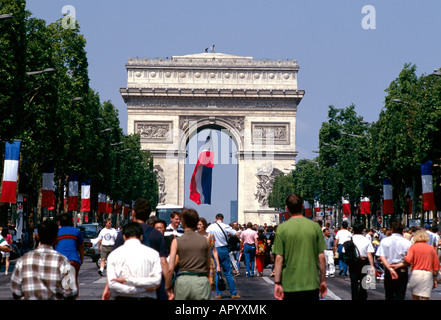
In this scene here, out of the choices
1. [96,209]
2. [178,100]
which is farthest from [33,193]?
[178,100]

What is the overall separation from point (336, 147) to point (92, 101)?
29812 millimetres

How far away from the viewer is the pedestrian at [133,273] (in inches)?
442

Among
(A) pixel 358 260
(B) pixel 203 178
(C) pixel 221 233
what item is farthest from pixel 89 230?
(A) pixel 358 260

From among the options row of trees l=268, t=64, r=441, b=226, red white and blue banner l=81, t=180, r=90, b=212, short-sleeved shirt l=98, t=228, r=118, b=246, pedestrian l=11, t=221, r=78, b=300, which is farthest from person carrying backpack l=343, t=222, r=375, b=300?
red white and blue banner l=81, t=180, r=90, b=212

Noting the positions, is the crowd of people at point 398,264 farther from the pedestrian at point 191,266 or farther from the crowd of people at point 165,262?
the pedestrian at point 191,266

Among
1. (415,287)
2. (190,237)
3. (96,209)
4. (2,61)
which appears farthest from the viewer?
(96,209)

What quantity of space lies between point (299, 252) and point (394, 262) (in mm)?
6503

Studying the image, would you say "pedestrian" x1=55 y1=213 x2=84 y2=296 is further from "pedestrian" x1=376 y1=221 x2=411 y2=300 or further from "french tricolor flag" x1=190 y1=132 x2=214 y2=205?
"french tricolor flag" x1=190 y1=132 x2=214 y2=205

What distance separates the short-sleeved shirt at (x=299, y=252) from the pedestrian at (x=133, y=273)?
1725mm

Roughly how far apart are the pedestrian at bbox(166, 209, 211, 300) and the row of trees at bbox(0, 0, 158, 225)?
96.0 ft

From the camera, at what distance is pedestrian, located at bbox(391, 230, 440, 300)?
55.6ft

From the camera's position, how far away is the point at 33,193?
61.1m

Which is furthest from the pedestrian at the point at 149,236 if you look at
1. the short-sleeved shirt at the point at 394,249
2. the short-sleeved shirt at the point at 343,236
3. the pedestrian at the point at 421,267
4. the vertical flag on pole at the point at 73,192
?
the vertical flag on pole at the point at 73,192

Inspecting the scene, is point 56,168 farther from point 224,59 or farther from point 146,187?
point 224,59
